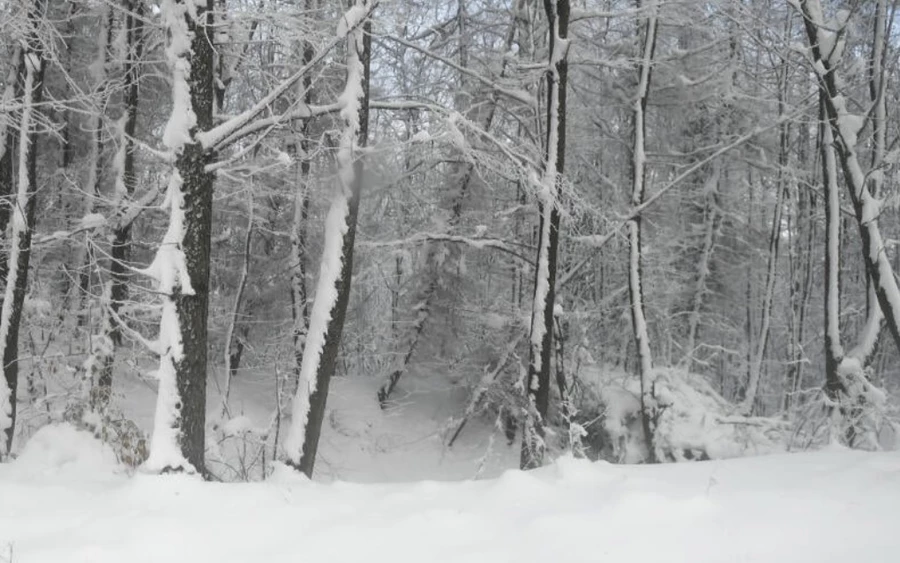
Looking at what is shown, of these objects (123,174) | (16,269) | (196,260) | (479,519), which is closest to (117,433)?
(196,260)

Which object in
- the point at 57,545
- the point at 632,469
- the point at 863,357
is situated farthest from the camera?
the point at 863,357

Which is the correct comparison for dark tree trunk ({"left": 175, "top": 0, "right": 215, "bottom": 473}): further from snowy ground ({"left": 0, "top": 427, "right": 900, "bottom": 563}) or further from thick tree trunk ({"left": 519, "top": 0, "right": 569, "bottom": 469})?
thick tree trunk ({"left": 519, "top": 0, "right": 569, "bottom": 469})

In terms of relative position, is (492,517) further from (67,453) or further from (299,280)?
(299,280)

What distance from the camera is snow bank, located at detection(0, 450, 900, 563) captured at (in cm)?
331

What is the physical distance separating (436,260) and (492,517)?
33.4 ft

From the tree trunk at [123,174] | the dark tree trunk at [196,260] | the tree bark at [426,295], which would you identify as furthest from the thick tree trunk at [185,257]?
the tree bark at [426,295]

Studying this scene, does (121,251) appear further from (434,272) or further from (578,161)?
(578,161)

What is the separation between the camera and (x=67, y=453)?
6574mm

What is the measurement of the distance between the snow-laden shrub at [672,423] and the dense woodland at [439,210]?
0.19 ft

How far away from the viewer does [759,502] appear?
4.00 m

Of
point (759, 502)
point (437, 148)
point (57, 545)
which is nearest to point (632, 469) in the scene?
point (759, 502)

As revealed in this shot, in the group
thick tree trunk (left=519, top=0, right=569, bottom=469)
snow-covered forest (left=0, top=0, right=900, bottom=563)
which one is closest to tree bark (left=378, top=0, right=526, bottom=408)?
snow-covered forest (left=0, top=0, right=900, bottom=563)

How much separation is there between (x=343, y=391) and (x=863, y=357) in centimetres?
1037

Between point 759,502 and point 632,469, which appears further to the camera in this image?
point 632,469
